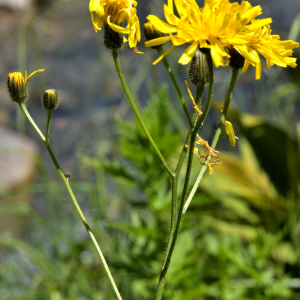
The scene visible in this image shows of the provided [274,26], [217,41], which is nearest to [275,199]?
[217,41]

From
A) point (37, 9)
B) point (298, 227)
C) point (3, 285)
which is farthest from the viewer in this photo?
point (37, 9)

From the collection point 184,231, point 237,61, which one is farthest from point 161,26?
point 184,231

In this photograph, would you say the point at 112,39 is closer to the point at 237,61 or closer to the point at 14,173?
the point at 237,61

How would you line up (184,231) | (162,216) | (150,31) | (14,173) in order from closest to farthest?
1. (150,31)
2. (184,231)
3. (162,216)
4. (14,173)

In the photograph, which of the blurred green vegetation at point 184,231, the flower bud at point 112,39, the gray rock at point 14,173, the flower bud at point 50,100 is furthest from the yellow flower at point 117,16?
the gray rock at point 14,173

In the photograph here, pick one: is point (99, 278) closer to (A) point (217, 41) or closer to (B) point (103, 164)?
(B) point (103, 164)
